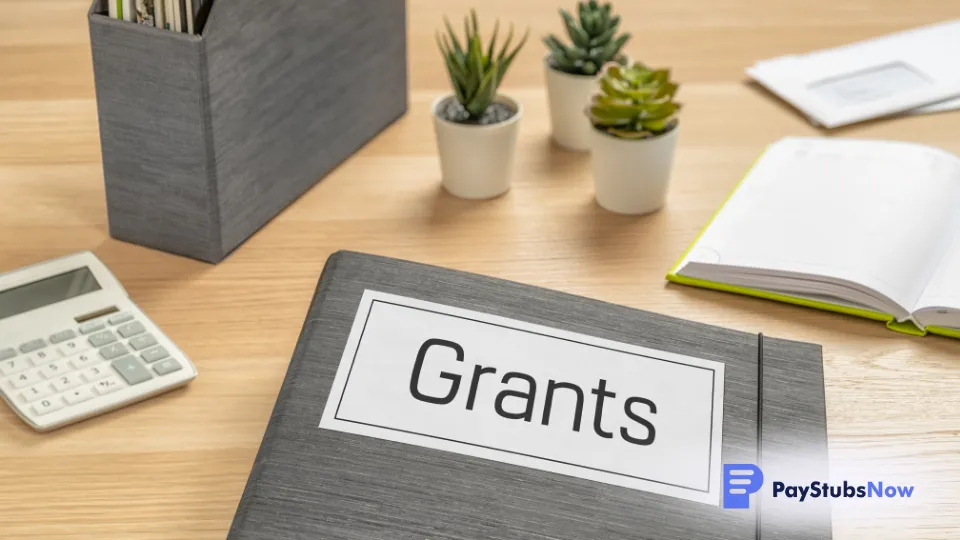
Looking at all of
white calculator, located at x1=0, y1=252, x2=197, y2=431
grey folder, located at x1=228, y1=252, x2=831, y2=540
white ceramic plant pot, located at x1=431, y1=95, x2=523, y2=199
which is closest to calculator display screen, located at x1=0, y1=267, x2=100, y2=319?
white calculator, located at x1=0, y1=252, x2=197, y2=431

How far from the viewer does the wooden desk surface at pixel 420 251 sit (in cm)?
63

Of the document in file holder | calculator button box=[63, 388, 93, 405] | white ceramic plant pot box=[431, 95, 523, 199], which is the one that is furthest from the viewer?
the document in file holder

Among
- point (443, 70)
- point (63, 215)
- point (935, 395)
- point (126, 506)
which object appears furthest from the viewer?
point (443, 70)

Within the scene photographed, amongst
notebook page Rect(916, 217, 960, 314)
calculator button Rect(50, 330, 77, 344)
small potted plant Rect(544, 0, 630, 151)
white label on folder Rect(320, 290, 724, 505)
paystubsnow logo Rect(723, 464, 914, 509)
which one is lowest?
calculator button Rect(50, 330, 77, 344)

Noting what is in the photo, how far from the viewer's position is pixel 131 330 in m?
0.71

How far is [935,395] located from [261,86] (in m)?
0.52

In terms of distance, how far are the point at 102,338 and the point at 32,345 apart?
0.14 feet

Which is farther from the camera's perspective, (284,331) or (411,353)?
(284,331)

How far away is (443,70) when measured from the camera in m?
1.10

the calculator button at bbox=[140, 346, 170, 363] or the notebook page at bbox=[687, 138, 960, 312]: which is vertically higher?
the notebook page at bbox=[687, 138, 960, 312]

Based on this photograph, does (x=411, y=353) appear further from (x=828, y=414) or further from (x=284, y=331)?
(x=828, y=414)

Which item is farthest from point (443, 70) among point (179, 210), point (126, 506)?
point (126, 506)

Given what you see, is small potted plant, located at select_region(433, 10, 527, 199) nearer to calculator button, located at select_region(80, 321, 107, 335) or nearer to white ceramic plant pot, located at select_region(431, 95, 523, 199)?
white ceramic plant pot, located at select_region(431, 95, 523, 199)

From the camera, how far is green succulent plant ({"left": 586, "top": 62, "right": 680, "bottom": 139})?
84 cm
